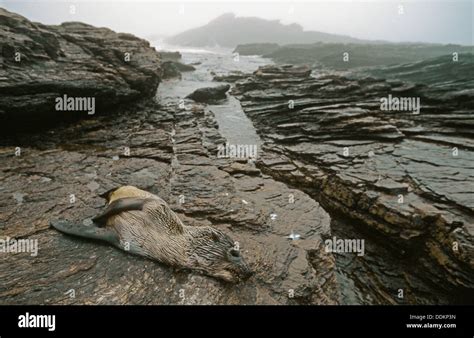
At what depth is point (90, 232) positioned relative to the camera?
16.7 ft

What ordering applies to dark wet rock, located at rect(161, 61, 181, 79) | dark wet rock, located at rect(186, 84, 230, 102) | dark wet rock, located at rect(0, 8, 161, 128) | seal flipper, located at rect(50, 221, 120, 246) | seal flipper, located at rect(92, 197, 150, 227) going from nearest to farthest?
seal flipper, located at rect(50, 221, 120, 246) → seal flipper, located at rect(92, 197, 150, 227) → dark wet rock, located at rect(0, 8, 161, 128) → dark wet rock, located at rect(186, 84, 230, 102) → dark wet rock, located at rect(161, 61, 181, 79)

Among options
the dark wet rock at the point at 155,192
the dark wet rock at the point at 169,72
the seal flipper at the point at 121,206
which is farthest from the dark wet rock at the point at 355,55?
the seal flipper at the point at 121,206

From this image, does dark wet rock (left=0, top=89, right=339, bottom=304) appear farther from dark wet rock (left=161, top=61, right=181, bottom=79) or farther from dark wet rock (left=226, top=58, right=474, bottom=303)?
A: dark wet rock (left=161, top=61, right=181, bottom=79)

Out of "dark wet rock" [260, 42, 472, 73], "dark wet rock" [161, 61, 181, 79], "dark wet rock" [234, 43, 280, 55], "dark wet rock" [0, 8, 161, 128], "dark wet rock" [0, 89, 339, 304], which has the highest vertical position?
"dark wet rock" [234, 43, 280, 55]

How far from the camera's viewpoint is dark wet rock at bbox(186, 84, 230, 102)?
54.2 ft

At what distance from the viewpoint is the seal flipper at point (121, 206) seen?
5215 mm

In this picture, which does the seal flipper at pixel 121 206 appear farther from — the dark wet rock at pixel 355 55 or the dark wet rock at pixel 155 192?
the dark wet rock at pixel 355 55

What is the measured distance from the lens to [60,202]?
6430 mm

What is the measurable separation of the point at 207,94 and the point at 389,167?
11.2 metres

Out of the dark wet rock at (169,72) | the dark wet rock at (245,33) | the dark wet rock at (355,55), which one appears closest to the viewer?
the dark wet rock at (169,72)

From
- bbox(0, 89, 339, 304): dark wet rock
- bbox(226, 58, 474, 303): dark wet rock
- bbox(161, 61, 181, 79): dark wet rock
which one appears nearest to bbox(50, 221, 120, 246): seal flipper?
bbox(0, 89, 339, 304): dark wet rock

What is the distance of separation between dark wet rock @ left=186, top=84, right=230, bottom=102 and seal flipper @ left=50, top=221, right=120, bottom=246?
476 inches

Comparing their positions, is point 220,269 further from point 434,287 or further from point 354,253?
point 434,287

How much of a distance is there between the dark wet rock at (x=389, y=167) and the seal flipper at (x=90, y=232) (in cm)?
521
